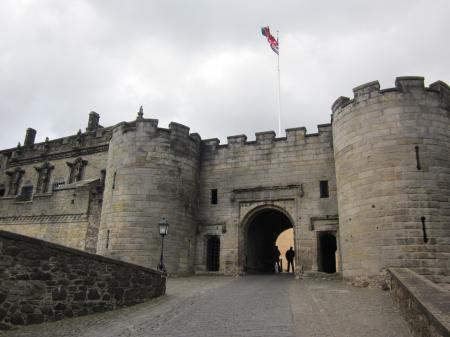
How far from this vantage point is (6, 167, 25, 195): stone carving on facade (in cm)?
3175

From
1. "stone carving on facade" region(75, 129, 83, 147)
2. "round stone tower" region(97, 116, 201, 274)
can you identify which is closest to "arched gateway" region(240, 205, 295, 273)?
"round stone tower" region(97, 116, 201, 274)

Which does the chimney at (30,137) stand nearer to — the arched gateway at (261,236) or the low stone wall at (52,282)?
the arched gateway at (261,236)

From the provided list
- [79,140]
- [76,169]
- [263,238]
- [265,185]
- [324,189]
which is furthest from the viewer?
[79,140]

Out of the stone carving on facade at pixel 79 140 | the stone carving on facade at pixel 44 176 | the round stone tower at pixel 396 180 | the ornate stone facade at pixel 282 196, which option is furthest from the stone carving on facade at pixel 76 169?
the round stone tower at pixel 396 180

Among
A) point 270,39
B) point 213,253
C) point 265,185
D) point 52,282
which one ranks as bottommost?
point 52,282

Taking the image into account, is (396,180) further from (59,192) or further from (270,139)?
(59,192)

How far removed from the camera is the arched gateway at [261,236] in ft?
61.8

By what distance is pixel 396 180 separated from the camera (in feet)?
44.0

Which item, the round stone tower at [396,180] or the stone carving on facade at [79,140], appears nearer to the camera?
the round stone tower at [396,180]

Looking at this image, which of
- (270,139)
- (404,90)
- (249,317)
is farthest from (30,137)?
(249,317)

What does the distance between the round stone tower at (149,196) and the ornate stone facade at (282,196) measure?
0.16ft

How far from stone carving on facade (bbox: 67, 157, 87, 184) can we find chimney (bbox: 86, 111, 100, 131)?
3681 millimetres

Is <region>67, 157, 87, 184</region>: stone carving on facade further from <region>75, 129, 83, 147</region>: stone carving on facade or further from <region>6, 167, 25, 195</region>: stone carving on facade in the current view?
<region>6, 167, 25, 195</region>: stone carving on facade

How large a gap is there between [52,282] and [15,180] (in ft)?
87.5
